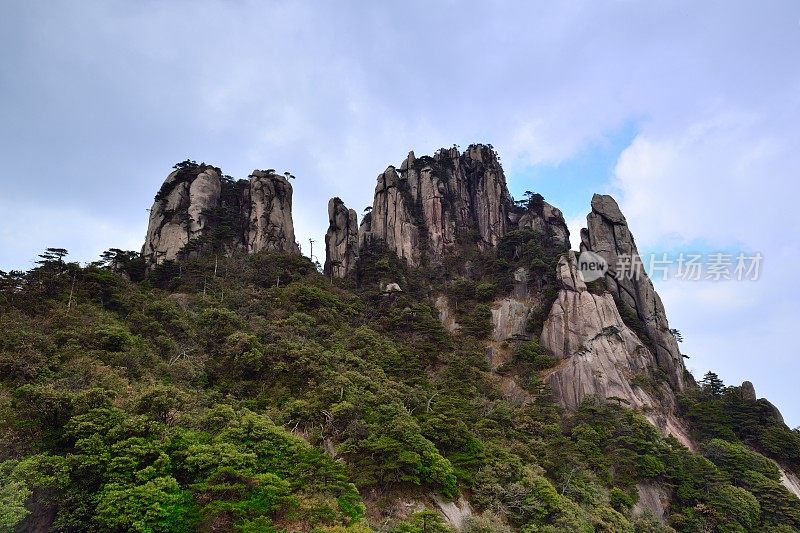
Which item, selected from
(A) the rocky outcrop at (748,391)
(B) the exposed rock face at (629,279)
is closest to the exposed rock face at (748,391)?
(A) the rocky outcrop at (748,391)

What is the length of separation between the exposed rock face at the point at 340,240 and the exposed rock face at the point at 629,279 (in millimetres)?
25650

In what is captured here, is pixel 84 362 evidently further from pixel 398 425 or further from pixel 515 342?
pixel 515 342

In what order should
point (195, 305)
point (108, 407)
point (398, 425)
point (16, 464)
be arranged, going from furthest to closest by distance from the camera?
point (195, 305) → point (398, 425) → point (108, 407) → point (16, 464)

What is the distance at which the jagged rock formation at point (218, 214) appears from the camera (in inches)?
1913

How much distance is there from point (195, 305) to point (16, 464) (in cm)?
2196

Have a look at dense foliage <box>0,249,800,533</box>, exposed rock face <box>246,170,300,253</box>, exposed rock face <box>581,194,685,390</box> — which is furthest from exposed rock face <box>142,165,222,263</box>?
exposed rock face <box>581,194,685,390</box>

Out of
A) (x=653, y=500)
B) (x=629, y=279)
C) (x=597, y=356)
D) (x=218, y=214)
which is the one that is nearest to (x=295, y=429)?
(x=653, y=500)

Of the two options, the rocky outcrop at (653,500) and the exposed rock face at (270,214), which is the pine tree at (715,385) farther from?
the exposed rock face at (270,214)

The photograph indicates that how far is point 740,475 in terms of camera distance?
3081 cm

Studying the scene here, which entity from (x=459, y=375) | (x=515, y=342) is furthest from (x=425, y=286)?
(x=459, y=375)

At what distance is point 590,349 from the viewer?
128ft

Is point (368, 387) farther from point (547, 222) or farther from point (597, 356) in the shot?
point (547, 222)

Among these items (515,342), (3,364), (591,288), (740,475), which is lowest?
(740,475)

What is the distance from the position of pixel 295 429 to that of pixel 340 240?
1441 inches
